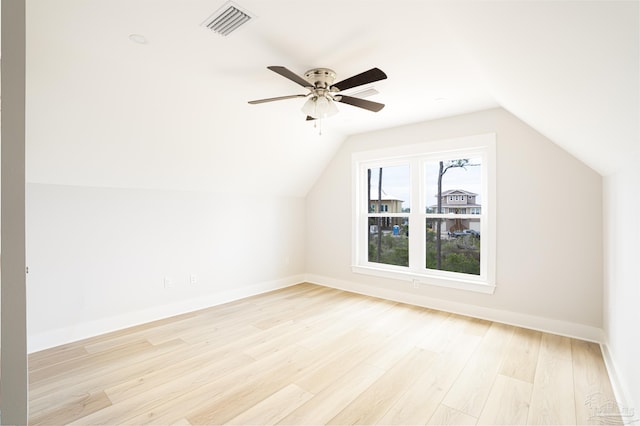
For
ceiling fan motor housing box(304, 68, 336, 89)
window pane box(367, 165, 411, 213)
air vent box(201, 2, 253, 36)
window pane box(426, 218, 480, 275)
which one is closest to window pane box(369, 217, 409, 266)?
window pane box(367, 165, 411, 213)

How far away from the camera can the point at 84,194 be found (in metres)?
3.09

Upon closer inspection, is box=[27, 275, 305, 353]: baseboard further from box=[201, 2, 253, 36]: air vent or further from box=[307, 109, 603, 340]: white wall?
box=[201, 2, 253, 36]: air vent

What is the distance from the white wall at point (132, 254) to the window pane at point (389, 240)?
1.62 m

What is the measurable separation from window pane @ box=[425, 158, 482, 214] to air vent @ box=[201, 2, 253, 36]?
10.0 ft

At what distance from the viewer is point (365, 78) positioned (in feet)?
7.25

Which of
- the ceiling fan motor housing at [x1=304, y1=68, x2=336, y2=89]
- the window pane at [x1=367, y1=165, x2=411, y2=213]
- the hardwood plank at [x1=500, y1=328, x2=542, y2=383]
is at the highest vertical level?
the ceiling fan motor housing at [x1=304, y1=68, x2=336, y2=89]

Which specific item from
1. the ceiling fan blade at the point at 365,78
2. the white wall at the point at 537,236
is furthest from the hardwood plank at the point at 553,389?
the ceiling fan blade at the point at 365,78

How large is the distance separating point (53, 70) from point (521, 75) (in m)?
3.16

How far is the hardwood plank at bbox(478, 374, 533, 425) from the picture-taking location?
1.89 m

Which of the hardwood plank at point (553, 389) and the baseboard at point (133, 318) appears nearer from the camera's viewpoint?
the hardwood plank at point (553, 389)

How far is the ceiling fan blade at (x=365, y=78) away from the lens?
2104mm

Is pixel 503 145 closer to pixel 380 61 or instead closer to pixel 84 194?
pixel 380 61

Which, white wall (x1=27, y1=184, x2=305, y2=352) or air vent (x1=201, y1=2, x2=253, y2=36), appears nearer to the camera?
air vent (x1=201, y1=2, x2=253, y2=36)

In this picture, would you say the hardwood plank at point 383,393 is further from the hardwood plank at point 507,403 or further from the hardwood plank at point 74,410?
the hardwood plank at point 74,410
